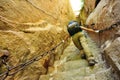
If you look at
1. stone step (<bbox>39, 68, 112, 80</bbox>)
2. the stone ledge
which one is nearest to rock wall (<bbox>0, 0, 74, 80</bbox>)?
stone step (<bbox>39, 68, 112, 80</bbox>)

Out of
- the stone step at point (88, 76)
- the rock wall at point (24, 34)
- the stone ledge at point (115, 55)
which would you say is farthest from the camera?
the rock wall at point (24, 34)

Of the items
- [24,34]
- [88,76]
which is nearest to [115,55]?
[88,76]

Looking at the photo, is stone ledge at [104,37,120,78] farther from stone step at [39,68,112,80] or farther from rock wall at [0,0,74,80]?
rock wall at [0,0,74,80]

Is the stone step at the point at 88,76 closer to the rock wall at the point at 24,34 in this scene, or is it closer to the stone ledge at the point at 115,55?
the stone ledge at the point at 115,55

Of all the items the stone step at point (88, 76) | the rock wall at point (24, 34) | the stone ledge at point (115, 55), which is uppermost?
the rock wall at point (24, 34)

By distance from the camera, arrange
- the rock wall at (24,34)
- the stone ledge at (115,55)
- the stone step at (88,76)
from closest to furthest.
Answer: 1. the stone ledge at (115,55)
2. the stone step at (88,76)
3. the rock wall at (24,34)

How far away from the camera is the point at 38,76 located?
4.61 metres

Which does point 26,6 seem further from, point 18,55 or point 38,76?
point 38,76

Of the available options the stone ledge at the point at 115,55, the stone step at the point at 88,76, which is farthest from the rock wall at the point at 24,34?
the stone ledge at the point at 115,55

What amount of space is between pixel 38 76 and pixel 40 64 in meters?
0.38

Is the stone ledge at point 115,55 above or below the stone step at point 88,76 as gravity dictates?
above

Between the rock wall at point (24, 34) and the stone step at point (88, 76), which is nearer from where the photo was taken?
the stone step at point (88, 76)

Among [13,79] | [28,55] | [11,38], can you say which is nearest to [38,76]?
[28,55]

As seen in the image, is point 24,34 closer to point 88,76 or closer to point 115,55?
point 88,76
